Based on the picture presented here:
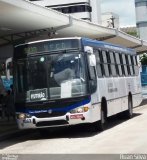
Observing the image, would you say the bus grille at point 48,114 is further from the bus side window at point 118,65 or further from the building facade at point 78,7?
the building facade at point 78,7

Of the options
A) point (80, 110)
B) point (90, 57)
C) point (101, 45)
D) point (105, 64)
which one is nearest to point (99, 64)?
point (105, 64)

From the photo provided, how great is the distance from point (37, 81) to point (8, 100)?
764 centimetres

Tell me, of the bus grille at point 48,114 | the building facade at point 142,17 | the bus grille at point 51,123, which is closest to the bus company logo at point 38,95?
the bus grille at point 48,114

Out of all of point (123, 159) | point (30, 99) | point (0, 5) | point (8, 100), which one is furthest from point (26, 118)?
point (8, 100)

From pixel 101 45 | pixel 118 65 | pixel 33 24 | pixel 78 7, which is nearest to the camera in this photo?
pixel 101 45

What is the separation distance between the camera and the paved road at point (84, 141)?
12688mm

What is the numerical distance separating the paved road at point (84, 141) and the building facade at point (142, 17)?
70.9 metres

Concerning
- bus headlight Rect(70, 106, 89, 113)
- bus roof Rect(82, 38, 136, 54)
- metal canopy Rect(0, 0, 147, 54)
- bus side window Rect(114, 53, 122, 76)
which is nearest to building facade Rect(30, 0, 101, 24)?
metal canopy Rect(0, 0, 147, 54)

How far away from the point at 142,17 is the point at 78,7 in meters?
38.6

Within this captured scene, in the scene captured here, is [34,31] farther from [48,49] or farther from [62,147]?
[62,147]

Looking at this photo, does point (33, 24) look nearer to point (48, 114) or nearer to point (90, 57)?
point (90, 57)

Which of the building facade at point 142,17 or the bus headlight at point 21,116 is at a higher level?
the building facade at point 142,17

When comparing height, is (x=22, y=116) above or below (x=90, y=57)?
below

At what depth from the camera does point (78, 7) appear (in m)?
127
